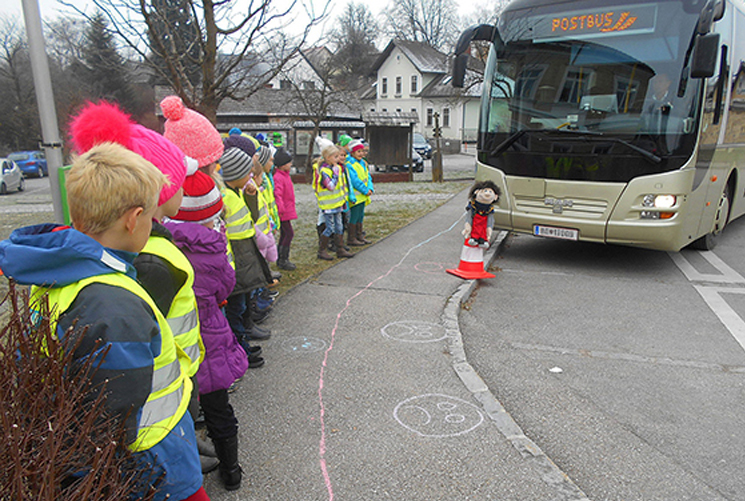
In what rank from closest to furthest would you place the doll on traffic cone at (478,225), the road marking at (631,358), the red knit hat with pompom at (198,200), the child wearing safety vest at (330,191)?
the red knit hat with pompom at (198,200)
the road marking at (631,358)
the doll on traffic cone at (478,225)
the child wearing safety vest at (330,191)

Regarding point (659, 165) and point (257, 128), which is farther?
point (257, 128)

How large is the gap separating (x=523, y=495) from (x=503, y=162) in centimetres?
583

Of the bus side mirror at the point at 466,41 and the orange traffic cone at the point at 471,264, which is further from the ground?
the bus side mirror at the point at 466,41

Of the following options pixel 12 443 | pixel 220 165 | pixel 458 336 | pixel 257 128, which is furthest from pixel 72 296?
pixel 257 128

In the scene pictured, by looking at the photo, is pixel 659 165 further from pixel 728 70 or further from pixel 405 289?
pixel 405 289

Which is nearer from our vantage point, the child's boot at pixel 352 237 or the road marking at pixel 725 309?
the road marking at pixel 725 309

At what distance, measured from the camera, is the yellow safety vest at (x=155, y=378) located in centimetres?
160

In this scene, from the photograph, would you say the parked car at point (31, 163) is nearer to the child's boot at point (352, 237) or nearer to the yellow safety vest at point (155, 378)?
the child's boot at point (352, 237)

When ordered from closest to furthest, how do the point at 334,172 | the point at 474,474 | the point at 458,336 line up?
the point at 474,474, the point at 458,336, the point at 334,172

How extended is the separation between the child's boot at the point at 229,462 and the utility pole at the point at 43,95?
199 cm

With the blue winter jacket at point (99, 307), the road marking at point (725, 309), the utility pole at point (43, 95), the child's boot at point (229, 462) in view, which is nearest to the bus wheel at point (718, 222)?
the road marking at point (725, 309)

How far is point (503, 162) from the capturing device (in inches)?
309

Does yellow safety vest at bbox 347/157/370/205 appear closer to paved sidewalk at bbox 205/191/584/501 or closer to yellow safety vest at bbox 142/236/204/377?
paved sidewalk at bbox 205/191/584/501

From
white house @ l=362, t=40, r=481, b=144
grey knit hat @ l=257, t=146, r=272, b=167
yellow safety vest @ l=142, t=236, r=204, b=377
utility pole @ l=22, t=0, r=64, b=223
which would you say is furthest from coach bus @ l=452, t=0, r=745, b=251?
white house @ l=362, t=40, r=481, b=144
